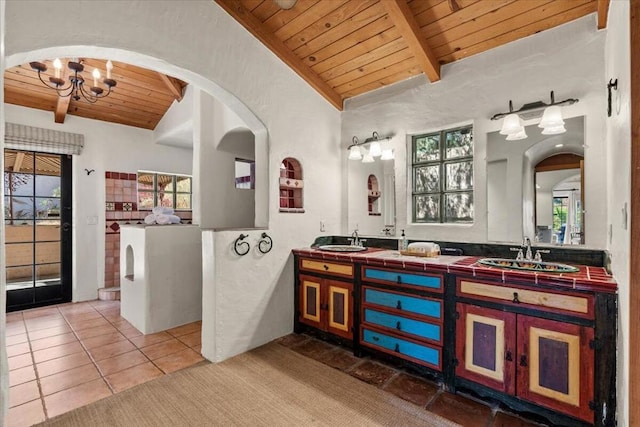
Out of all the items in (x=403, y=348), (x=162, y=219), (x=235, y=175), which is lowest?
(x=403, y=348)

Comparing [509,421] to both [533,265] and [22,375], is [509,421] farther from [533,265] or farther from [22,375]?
[22,375]

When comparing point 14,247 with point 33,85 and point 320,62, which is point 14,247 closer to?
point 33,85

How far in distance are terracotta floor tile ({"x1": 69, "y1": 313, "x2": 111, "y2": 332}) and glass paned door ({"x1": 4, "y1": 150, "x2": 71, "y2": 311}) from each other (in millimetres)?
1039

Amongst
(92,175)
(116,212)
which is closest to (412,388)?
(116,212)

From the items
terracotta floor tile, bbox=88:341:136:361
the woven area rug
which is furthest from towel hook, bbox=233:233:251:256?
terracotta floor tile, bbox=88:341:136:361

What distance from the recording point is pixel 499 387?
6.13 feet

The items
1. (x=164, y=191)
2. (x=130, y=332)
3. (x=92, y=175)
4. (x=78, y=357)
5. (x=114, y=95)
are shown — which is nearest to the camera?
(x=78, y=357)

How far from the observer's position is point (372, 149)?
3160 mm

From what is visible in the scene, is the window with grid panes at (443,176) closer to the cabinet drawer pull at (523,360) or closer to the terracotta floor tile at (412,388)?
the cabinet drawer pull at (523,360)

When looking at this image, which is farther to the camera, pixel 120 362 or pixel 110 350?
pixel 110 350

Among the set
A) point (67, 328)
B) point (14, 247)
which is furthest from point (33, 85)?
point (67, 328)

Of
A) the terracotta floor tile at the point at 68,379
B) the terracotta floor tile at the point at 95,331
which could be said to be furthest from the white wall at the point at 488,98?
the terracotta floor tile at the point at 95,331

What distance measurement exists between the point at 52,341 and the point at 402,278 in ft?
10.9

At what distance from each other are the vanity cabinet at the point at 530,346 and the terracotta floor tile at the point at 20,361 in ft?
Result: 11.1
